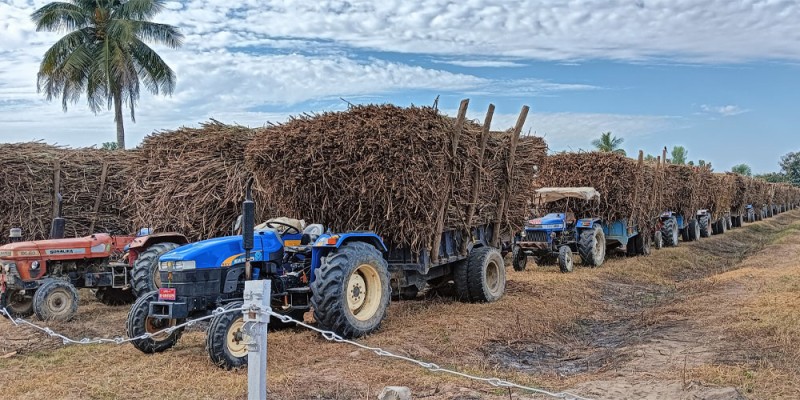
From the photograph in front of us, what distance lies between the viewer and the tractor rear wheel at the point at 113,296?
35.2 ft

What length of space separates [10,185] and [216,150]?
14.0 feet

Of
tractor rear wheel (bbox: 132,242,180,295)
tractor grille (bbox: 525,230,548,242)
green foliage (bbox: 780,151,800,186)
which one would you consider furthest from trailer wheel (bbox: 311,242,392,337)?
green foliage (bbox: 780,151,800,186)

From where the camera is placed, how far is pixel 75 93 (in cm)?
2783

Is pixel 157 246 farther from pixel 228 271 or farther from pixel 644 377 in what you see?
pixel 644 377

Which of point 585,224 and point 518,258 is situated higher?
point 585,224

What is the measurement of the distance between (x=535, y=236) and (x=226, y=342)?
10165mm

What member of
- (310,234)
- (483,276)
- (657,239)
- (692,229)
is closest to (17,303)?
(310,234)

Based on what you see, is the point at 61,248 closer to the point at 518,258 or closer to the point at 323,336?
the point at 323,336

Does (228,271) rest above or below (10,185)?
below

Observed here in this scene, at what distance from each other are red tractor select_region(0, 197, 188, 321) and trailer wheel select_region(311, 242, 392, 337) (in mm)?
3419

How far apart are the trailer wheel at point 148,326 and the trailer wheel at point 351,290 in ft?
4.88

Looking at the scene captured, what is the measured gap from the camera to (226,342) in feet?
19.4

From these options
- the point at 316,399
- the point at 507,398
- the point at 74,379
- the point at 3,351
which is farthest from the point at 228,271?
the point at 507,398

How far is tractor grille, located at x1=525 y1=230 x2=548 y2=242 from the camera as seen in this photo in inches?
584
